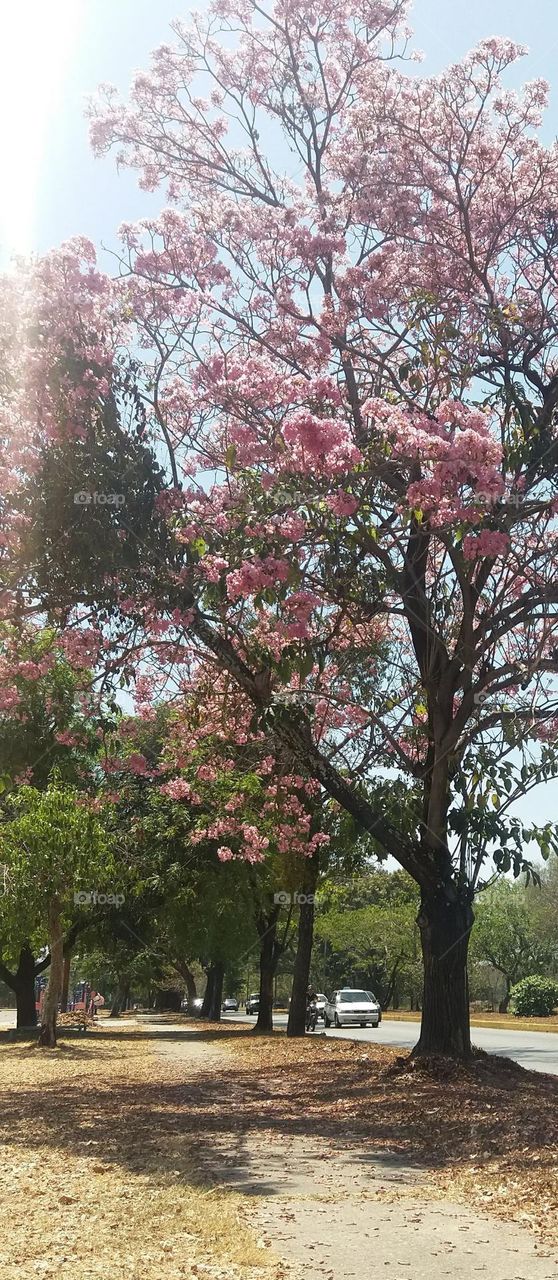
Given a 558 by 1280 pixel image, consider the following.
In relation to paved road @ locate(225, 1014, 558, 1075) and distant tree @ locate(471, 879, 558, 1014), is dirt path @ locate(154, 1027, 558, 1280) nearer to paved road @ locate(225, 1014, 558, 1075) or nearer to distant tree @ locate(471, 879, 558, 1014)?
paved road @ locate(225, 1014, 558, 1075)

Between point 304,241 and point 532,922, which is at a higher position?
point 304,241

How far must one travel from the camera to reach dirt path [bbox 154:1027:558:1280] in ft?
16.4

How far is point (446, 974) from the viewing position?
42.7 feet

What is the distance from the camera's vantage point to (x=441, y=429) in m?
9.25

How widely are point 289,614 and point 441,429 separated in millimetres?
2257

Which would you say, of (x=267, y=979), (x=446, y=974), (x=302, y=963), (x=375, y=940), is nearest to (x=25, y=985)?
(x=267, y=979)

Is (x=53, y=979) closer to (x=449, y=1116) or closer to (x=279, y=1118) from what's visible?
(x=279, y=1118)

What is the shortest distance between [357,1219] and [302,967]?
1829 centimetres

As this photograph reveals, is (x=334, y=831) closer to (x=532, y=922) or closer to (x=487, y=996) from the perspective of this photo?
(x=532, y=922)

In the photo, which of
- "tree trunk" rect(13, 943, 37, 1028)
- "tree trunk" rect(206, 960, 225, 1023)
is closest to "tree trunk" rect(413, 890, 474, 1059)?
"tree trunk" rect(13, 943, 37, 1028)

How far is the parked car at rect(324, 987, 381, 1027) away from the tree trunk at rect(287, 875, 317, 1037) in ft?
46.0

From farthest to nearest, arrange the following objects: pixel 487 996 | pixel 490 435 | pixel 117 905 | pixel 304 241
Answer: pixel 487 996 < pixel 117 905 < pixel 304 241 < pixel 490 435

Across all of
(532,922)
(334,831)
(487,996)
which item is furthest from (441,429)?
(487,996)

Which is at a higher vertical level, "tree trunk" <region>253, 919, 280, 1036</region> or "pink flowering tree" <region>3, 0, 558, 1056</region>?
"pink flowering tree" <region>3, 0, 558, 1056</region>
